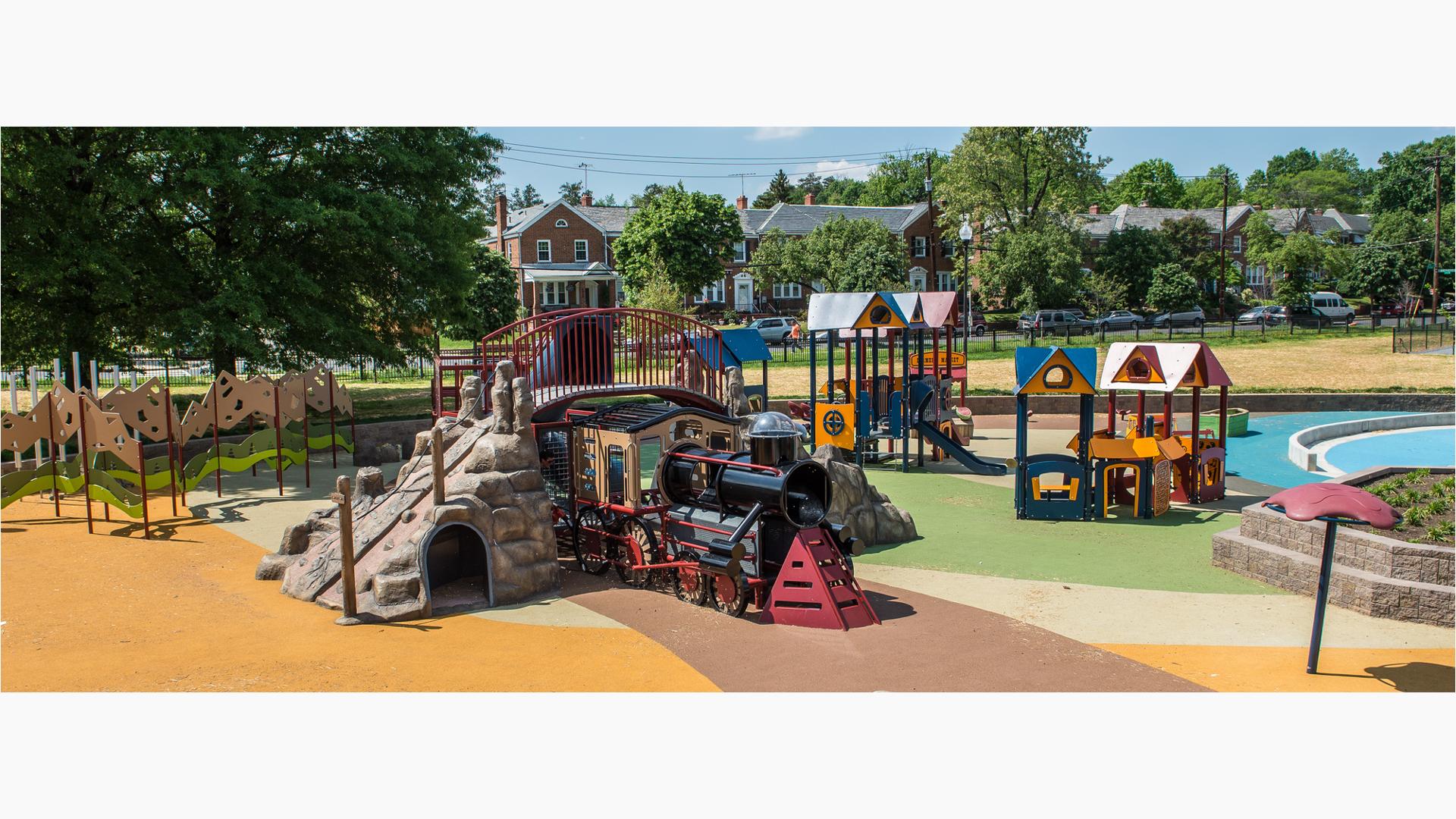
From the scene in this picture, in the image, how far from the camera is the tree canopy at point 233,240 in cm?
2325

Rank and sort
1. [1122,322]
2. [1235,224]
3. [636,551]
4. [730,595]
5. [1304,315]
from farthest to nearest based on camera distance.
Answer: [1235,224] < [1304,315] < [1122,322] < [636,551] < [730,595]

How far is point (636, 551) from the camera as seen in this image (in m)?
13.5

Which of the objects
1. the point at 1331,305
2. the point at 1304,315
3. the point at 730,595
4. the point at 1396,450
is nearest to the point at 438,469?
the point at 730,595

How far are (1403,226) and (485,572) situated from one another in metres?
70.7

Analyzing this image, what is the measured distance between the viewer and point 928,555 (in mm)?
15031

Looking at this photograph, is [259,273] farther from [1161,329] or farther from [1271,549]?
[1161,329]

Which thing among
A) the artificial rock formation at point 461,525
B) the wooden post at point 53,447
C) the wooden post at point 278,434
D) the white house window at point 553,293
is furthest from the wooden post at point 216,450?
the white house window at point 553,293

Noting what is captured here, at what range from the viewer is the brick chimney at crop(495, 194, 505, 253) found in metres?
62.3

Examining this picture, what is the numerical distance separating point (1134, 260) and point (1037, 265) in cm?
621

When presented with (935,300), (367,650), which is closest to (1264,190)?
(935,300)

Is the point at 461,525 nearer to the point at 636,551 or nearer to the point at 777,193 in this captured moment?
the point at 636,551

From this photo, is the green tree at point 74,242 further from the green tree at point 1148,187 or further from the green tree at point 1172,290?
the green tree at point 1148,187

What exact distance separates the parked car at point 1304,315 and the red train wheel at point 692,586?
48.6 m

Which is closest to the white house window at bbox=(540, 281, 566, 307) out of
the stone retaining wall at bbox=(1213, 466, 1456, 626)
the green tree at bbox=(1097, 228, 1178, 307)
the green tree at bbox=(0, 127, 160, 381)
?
the green tree at bbox=(1097, 228, 1178, 307)
